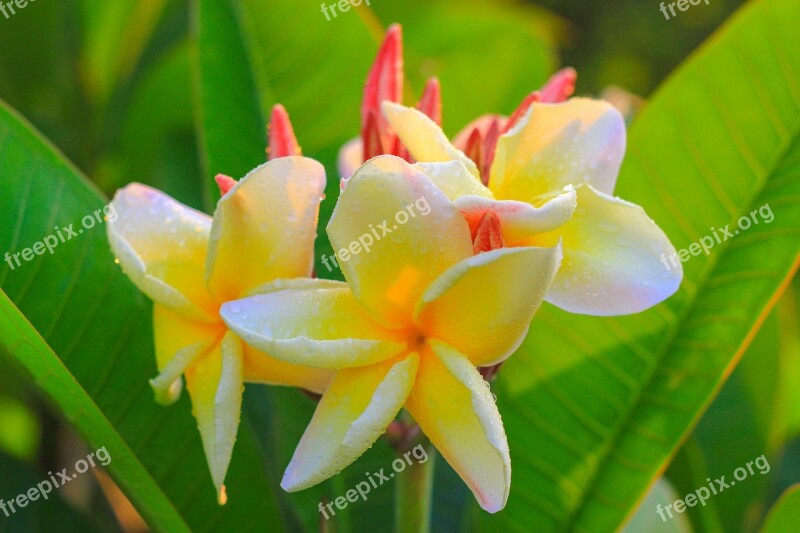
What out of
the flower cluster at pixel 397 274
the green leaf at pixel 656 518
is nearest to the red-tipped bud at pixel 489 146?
the flower cluster at pixel 397 274

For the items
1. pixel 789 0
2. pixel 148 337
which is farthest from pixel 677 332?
pixel 148 337

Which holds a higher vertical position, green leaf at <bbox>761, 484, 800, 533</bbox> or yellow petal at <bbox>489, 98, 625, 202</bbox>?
yellow petal at <bbox>489, 98, 625, 202</bbox>

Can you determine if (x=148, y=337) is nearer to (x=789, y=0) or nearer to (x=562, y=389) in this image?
(x=562, y=389)

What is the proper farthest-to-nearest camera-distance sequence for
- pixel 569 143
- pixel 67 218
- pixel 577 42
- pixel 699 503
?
1. pixel 577 42
2. pixel 699 503
3. pixel 67 218
4. pixel 569 143

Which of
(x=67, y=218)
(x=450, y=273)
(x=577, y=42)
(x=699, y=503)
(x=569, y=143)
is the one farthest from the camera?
(x=577, y=42)

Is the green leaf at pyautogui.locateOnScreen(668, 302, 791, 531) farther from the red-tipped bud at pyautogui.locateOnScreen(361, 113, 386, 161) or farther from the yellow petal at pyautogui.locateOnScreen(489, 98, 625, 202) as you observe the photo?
the red-tipped bud at pyautogui.locateOnScreen(361, 113, 386, 161)

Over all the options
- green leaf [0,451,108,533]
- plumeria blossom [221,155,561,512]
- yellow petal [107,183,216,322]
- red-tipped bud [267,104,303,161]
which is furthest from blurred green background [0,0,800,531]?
plumeria blossom [221,155,561,512]

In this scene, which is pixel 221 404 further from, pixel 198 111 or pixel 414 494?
pixel 198 111
